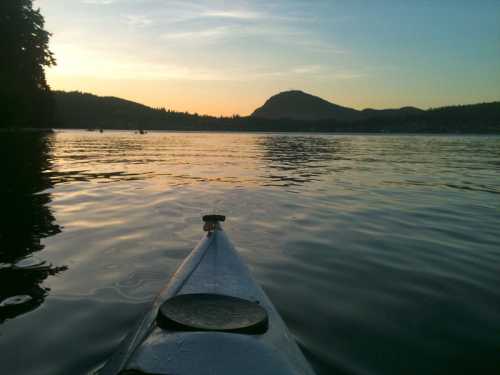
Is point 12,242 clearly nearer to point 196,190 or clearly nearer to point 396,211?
point 196,190

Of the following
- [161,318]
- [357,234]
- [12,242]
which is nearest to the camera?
[161,318]

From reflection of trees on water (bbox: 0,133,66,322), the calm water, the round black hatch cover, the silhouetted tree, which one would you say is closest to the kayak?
the round black hatch cover

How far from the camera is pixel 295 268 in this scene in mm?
6496

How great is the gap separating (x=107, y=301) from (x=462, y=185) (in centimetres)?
1629

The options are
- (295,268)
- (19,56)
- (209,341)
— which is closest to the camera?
(209,341)

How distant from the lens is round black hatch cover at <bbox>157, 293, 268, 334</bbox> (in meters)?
2.76

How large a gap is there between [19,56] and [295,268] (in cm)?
6242

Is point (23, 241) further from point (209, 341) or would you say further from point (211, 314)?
point (209, 341)

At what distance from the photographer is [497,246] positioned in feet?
25.3

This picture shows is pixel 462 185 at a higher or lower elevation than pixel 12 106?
lower

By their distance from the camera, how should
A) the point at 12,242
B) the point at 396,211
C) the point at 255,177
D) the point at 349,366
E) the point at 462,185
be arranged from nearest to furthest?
the point at 349,366 → the point at 12,242 → the point at 396,211 → the point at 462,185 → the point at 255,177

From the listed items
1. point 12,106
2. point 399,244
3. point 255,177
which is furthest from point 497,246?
point 12,106

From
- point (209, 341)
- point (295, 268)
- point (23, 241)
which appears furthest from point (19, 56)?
point (209, 341)

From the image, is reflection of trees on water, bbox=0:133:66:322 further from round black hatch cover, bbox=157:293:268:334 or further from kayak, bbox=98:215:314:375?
round black hatch cover, bbox=157:293:268:334
